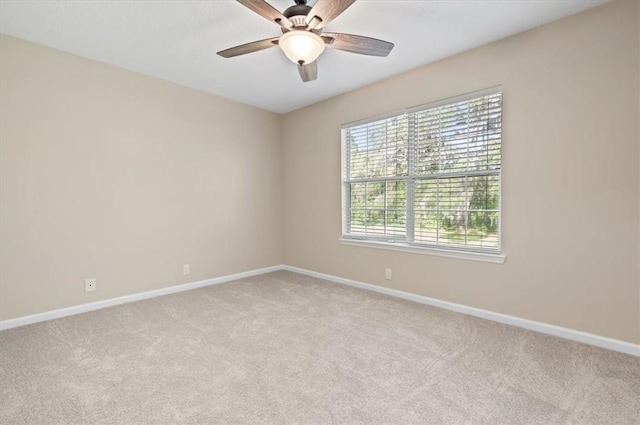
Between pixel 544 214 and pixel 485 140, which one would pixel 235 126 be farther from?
pixel 544 214

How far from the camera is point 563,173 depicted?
2473 millimetres

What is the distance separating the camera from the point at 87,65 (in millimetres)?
3094

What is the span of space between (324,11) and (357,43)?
42 centimetres

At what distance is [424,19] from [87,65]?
323cm

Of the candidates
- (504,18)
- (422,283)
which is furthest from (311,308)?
(504,18)

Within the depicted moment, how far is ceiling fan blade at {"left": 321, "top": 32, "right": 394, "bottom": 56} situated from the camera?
83.1 inches

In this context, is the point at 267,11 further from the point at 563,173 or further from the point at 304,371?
the point at 563,173

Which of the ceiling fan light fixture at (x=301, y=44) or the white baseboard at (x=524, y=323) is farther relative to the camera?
the white baseboard at (x=524, y=323)

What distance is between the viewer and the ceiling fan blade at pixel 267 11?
175 cm

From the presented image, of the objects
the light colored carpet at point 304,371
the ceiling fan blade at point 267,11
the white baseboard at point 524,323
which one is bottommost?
the light colored carpet at point 304,371

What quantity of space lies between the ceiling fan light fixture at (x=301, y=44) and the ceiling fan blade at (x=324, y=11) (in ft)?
0.23

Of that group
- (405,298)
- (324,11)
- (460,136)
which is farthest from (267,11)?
(405,298)

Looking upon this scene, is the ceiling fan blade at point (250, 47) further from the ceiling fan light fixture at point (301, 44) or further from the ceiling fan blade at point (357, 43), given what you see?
the ceiling fan blade at point (357, 43)

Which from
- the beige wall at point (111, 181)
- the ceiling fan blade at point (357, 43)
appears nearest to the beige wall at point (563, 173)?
the ceiling fan blade at point (357, 43)
